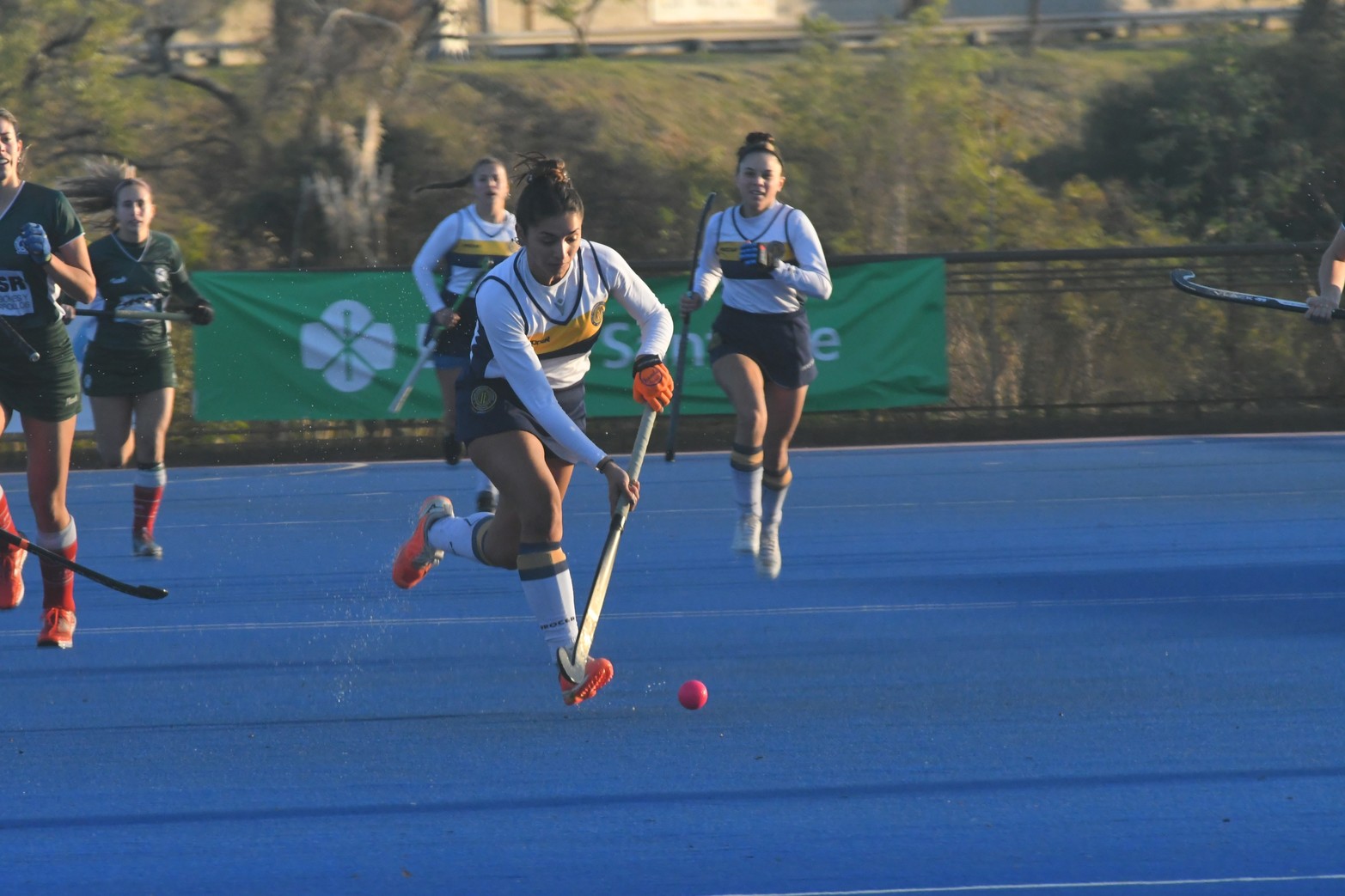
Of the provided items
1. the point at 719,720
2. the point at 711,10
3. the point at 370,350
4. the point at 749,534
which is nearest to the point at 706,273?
the point at 749,534

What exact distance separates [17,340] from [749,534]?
3579 mm

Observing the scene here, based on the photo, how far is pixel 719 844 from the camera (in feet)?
13.5

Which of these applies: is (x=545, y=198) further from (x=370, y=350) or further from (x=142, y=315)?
(x=370, y=350)

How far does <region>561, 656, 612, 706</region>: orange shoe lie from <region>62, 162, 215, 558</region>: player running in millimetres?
3953

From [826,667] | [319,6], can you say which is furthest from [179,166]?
[826,667]

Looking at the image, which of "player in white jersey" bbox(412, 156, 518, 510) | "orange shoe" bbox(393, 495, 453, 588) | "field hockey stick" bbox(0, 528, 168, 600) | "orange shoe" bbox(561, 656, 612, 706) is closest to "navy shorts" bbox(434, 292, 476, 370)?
"player in white jersey" bbox(412, 156, 518, 510)

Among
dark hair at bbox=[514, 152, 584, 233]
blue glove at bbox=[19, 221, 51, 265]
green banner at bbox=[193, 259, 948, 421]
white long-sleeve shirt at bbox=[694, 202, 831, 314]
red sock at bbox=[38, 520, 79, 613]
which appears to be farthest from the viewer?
green banner at bbox=[193, 259, 948, 421]

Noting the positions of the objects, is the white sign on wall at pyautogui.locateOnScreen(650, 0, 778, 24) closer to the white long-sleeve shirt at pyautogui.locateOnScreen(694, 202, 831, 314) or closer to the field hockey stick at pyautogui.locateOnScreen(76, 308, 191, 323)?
the field hockey stick at pyautogui.locateOnScreen(76, 308, 191, 323)

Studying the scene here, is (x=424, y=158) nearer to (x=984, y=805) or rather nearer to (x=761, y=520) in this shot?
(x=761, y=520)

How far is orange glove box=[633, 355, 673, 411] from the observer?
17.5 feet

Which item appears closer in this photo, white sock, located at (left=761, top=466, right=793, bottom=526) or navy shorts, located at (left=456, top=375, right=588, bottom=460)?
navy shorts, located at (left=456, top=375, right=588, bottom=460)

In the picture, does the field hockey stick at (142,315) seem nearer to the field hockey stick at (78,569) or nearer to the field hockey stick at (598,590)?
the field hockey stick at (78,569)

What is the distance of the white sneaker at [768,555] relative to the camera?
7.90m

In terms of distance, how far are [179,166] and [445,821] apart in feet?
70.8
